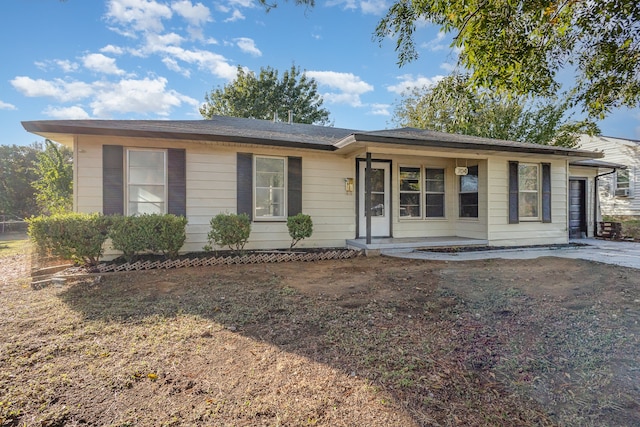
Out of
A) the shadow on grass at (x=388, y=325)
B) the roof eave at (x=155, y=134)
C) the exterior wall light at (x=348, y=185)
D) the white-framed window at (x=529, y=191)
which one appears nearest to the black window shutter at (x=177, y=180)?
the roof eave at (x=155, y=134)

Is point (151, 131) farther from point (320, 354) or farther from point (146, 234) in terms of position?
point (320, 354)

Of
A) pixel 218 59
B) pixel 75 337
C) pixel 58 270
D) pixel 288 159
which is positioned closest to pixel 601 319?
pixel 75 337

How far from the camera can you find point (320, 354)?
2545mm

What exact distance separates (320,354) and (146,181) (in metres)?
5.84

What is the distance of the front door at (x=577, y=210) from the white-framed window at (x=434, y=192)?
204 inches

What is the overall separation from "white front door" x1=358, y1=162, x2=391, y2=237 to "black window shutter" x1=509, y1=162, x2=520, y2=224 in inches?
122

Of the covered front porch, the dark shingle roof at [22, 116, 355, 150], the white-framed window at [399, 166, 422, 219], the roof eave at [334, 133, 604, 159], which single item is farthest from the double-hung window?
the dark shingle roof at [22, 116, 355, 150]

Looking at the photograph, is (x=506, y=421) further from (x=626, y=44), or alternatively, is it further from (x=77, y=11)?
(x=77, y=11)

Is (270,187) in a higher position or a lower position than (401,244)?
higher

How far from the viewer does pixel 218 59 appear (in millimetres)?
11484

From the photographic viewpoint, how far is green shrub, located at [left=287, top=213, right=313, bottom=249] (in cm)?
714

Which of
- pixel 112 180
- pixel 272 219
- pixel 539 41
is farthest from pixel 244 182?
pixel 539 41

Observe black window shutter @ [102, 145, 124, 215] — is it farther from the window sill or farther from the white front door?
the white front door

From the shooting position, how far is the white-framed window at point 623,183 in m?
15.7
